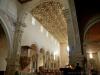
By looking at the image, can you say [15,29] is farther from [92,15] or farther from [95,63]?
[95,63]

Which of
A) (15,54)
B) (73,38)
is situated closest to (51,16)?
(15,54)

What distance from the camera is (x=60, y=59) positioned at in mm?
23500

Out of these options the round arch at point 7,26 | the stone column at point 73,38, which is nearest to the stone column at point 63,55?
the round arch at point 7,26

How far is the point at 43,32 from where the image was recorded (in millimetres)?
17203

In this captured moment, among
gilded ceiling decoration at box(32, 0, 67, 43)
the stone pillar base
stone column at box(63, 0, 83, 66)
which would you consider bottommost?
the stone pillar base

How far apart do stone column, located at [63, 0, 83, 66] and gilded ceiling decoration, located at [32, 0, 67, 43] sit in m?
6.02

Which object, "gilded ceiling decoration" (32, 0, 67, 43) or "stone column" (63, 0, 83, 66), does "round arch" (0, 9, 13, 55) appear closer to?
"gilded ceiling decoration" (32, 0, 67, 43)

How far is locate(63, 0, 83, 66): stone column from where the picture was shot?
5645mm

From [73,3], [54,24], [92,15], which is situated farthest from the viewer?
[54,24]

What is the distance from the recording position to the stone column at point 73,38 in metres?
5.64

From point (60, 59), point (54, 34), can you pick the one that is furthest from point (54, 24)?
point (60, 59)

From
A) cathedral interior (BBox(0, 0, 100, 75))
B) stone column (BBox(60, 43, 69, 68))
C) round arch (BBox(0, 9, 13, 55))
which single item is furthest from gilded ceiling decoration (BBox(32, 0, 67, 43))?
stone column (BBox(60, 43, 69, 68))

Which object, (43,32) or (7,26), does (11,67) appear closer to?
(7,26)

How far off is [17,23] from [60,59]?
14026 millimetres
